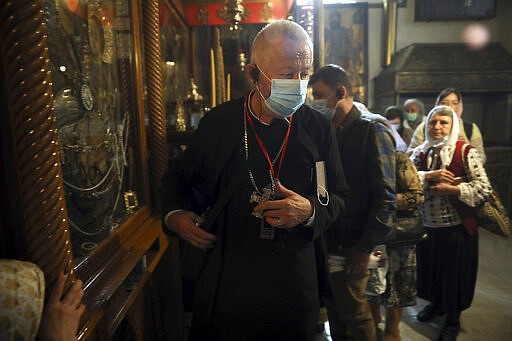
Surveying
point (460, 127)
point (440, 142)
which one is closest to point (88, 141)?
point (440, 142)

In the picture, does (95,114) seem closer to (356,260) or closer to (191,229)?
(191,229)

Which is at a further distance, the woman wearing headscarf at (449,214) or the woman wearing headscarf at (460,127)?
the woman wearing headscarf at (460,127)

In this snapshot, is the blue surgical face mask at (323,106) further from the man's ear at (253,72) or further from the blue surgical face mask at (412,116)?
the blue surgical face mask at (412,116)

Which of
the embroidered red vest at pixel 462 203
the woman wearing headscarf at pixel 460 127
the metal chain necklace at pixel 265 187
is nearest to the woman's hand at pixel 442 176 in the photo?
the embroidered red vest at pixel 462 203

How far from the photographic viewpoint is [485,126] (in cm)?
823

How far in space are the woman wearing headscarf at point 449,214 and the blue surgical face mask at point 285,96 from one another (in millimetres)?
1796

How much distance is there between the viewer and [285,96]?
4.31ft

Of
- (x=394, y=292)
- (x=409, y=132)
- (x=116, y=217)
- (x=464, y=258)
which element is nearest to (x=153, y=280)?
(x=116, y=217)

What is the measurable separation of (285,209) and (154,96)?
1.69 meters

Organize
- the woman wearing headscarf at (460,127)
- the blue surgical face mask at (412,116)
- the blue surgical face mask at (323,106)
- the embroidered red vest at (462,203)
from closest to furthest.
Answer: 1. the blue surgical face mask at (323,106)
2. the embroidered red vest at (462,203)
3. the woman wearing headscarf at (460,127)
4. the blue surgical face mask at (412,116)

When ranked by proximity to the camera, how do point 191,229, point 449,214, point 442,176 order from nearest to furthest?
point 191,229 → point 442,176 → point 449,214

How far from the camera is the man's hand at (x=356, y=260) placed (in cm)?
204

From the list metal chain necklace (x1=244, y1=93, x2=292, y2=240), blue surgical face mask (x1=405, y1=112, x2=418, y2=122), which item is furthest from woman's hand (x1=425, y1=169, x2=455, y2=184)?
blue surgical face mask (x1=405, y1=112, x2=418, y2=122)

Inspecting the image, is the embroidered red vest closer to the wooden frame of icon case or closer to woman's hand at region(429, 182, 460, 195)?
woman's hand at region(429, 182, 460, 195)
